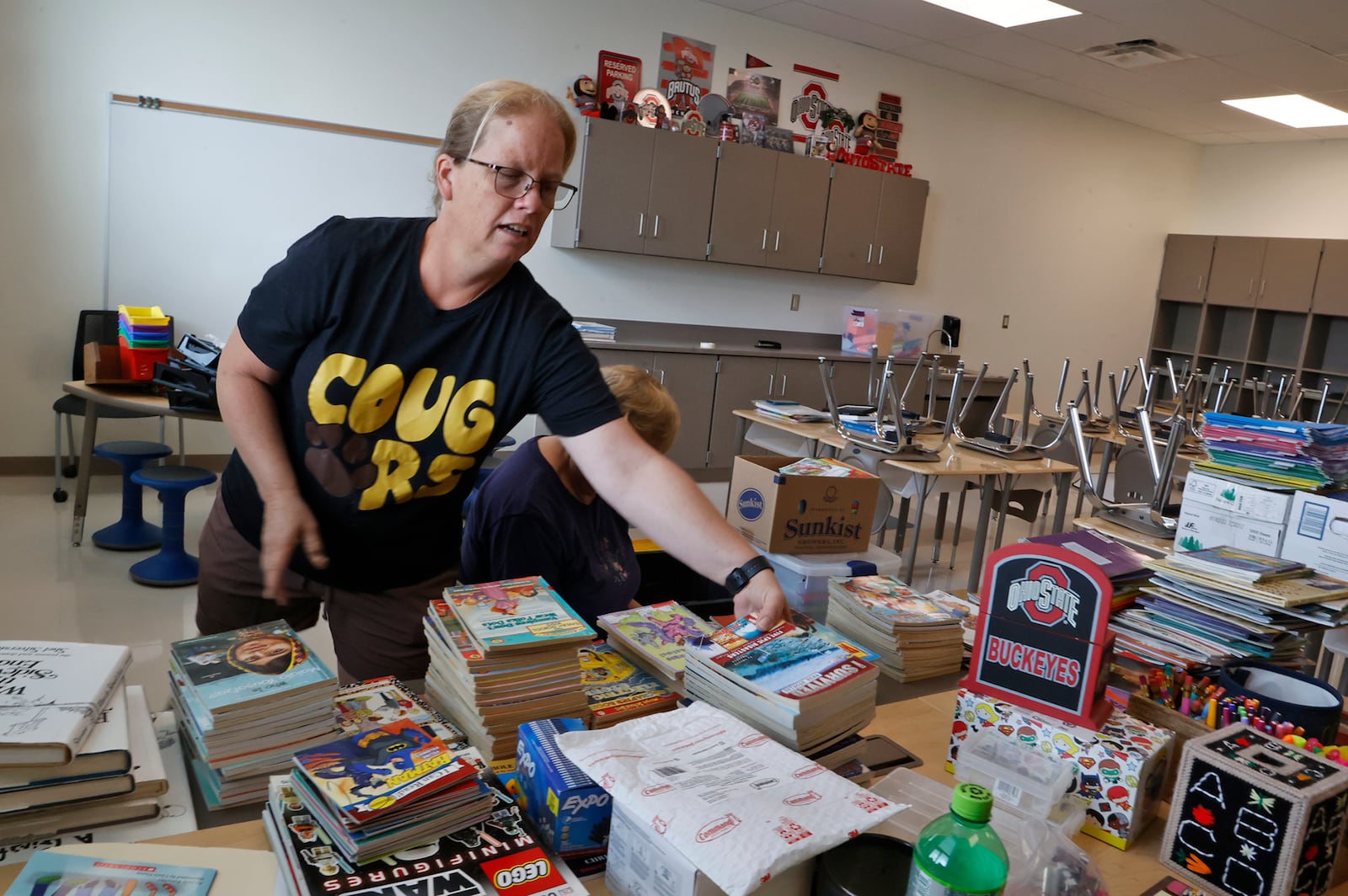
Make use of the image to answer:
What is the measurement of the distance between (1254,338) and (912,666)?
8.49 m

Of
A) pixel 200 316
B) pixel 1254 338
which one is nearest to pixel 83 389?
pixel 200 316

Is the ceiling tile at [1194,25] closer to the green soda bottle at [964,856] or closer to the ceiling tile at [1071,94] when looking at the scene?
the ceiling tile at [1071,94]

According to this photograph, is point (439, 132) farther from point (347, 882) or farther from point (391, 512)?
point (347, 882)

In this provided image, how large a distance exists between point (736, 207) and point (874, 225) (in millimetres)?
1228

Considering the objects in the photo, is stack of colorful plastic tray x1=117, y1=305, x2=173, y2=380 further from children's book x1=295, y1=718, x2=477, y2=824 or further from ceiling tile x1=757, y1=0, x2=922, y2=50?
ceiling tile x1=757, y1=0, x2=922, y2=50

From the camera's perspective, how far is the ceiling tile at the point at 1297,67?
5.86m

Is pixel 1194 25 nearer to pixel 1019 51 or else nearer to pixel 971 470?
pixel 1019 51

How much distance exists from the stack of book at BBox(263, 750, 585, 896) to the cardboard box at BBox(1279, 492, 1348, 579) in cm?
197

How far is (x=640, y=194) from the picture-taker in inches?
228

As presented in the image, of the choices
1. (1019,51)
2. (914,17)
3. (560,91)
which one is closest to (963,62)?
(1019,51)

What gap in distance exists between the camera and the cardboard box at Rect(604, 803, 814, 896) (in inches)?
35.0

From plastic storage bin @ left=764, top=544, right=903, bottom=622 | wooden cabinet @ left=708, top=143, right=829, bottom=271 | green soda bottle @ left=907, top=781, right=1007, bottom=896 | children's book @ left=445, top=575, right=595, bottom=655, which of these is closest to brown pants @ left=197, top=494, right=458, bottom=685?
children's book @ left=445, top=575, right=595, bottom=655

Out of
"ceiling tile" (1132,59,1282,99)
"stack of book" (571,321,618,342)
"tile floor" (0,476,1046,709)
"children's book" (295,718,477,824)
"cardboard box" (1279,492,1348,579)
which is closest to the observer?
"children's book" (295,718,477,824)

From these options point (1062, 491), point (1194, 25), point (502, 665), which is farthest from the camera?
point (1194, 25)
